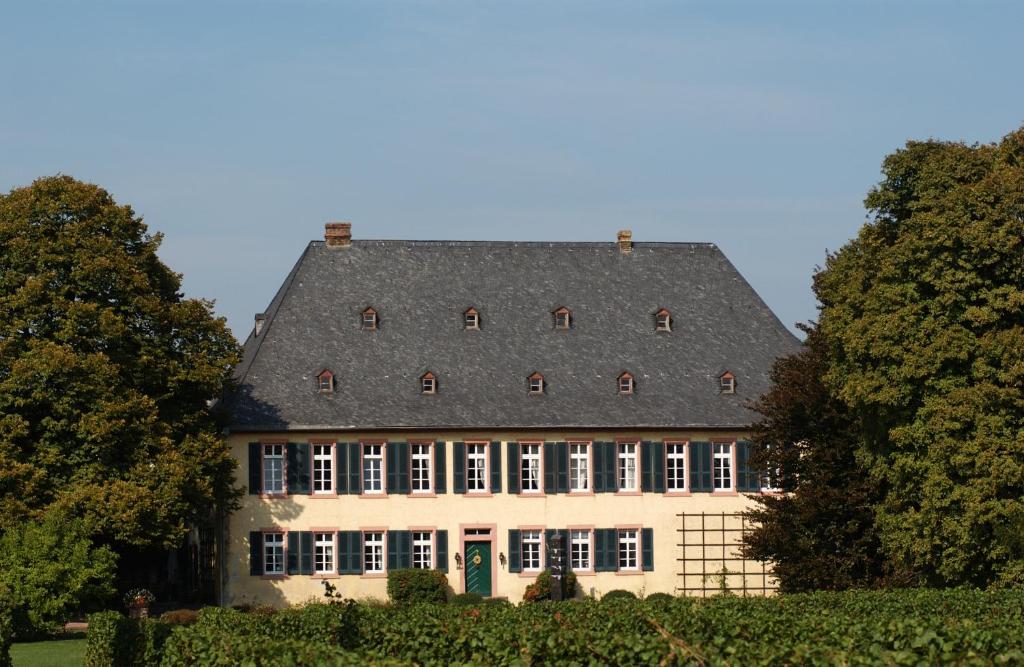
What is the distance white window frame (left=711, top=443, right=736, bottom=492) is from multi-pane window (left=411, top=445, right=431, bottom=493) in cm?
859

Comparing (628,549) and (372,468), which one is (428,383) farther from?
(628,549)

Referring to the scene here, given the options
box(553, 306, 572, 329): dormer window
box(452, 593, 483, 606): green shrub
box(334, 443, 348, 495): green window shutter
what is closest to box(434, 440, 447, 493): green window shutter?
box(334, 443, 348, 495): green window shutter

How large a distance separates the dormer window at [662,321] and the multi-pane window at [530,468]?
625cm

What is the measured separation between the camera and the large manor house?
5103 cm

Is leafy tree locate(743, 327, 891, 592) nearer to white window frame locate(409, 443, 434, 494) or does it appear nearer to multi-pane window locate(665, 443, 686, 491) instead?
multi-pane window locate(665, 443, 686, 491)

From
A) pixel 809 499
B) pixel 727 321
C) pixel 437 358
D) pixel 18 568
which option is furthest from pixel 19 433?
pixel 727 321

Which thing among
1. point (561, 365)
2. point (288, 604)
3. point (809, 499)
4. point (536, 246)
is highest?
point (536, 246)

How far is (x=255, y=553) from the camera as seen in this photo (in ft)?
165

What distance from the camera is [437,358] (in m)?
53.9

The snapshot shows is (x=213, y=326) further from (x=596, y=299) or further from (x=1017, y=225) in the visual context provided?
(x=1017, y=225)

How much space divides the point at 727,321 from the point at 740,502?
6424 mm

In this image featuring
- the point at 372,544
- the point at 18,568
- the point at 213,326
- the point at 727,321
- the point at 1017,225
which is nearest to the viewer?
the point at 1017,225

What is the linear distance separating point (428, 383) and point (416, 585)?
6434 millimetres

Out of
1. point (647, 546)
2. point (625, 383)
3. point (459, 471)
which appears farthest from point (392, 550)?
point (625, 383)
